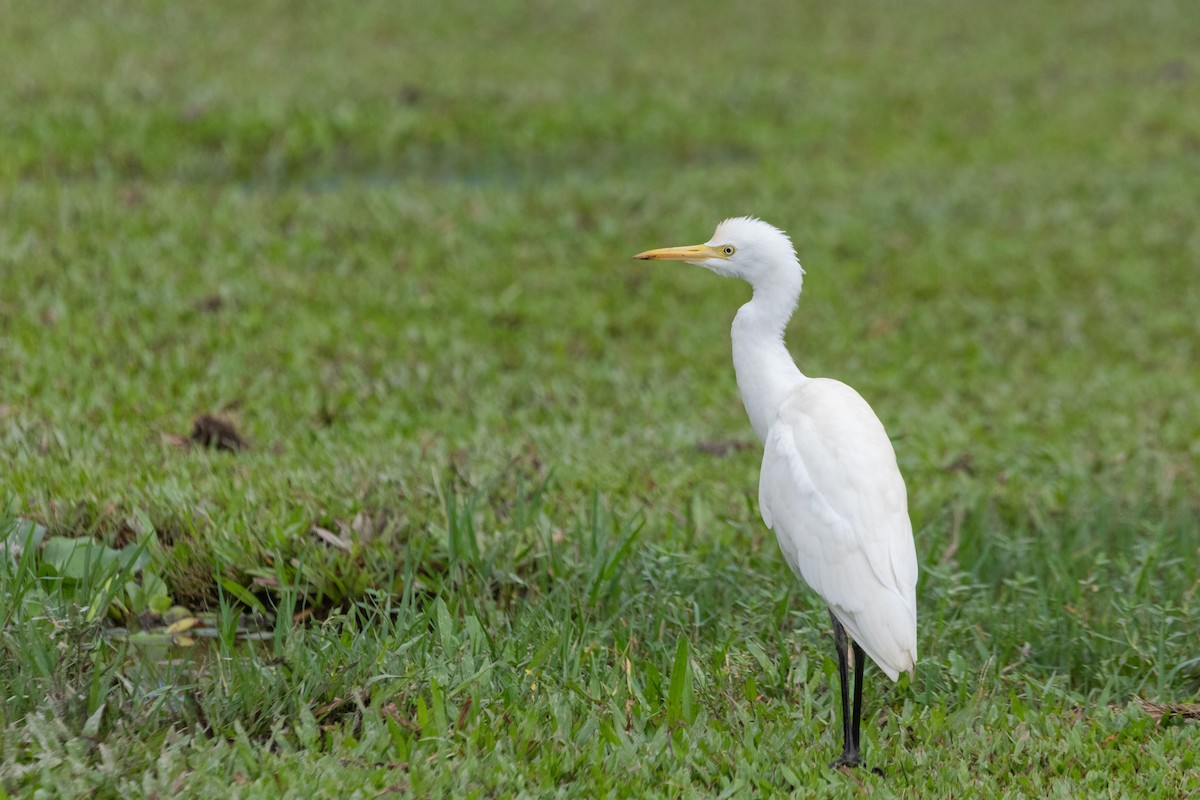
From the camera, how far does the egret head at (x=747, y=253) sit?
387cm

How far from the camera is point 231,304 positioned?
6.84 m

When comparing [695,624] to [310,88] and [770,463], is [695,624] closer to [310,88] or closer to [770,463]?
[770,463]

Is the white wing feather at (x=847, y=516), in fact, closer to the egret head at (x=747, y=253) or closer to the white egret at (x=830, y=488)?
the white egret at (x=830, y=488)

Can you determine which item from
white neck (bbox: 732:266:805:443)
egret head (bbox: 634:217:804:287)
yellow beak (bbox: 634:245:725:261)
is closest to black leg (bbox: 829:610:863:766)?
white neck (bbox: 732:266:805:443)

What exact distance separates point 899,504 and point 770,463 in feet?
1.19

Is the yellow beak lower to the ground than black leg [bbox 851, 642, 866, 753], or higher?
higher

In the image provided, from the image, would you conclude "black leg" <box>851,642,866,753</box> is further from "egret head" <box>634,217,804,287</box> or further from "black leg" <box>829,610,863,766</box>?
"egret head" <box>634,217,804,287</box>

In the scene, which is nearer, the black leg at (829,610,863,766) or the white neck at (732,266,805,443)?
the black leg at (829,610,863,766)

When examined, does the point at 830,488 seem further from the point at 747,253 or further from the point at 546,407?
the point at 546,407

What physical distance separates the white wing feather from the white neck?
0.49ft

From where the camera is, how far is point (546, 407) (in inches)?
248

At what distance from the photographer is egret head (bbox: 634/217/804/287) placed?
3865 millimetres

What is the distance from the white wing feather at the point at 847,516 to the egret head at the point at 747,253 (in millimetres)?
403

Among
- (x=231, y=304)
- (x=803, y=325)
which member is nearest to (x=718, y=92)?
(x=803, y=325)
